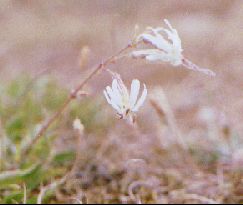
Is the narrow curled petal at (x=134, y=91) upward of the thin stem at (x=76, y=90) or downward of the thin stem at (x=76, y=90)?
downward

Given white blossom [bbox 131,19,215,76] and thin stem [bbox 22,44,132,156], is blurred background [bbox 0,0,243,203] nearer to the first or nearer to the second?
thin stem [bbox 22,44,132,156]

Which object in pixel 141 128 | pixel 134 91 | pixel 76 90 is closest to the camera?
pixel 134 91

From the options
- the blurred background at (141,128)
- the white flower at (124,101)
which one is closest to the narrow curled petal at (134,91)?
the white flower at (124,101)

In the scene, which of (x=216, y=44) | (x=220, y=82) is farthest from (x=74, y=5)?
(x=220, y=82)

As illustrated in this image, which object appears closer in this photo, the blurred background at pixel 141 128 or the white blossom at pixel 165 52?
the white blossom at pixel 165 52

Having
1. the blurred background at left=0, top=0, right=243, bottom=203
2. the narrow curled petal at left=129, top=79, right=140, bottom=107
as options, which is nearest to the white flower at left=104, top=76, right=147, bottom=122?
the narrow curled petal at left=129, top=79, right=140, bottom=107

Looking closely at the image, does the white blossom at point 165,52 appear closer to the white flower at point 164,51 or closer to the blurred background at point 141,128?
the white flower at point 164,51

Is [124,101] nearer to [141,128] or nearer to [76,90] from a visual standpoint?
[76,90]

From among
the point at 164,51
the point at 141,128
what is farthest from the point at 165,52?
the point at 141,128

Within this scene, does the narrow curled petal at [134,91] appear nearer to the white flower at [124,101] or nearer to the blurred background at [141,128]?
the white flower at [124,101]
